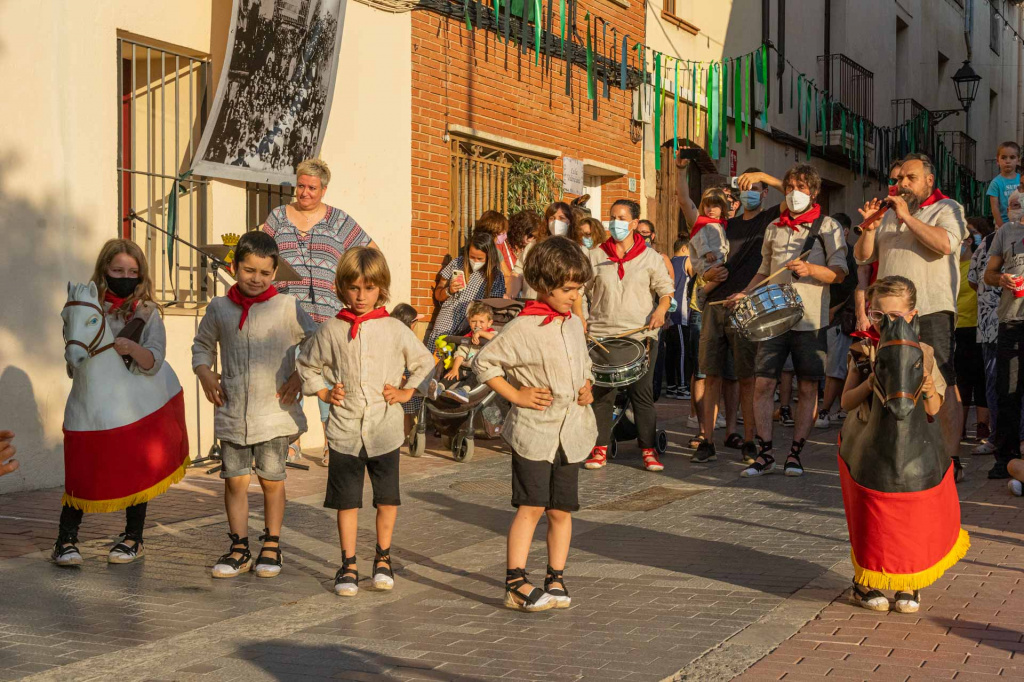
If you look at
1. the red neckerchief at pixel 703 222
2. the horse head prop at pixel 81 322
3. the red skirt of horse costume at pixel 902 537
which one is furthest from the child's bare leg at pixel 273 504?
the red neckerchief at pixel 703 222

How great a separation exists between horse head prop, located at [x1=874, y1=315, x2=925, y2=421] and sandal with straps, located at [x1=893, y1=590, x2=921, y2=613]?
749 mm

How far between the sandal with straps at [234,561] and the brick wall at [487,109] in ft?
→ 20.7

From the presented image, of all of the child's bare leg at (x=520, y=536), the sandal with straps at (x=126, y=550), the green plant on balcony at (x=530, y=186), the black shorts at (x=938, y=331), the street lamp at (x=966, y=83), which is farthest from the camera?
the street lamp at (x=966, y=83)

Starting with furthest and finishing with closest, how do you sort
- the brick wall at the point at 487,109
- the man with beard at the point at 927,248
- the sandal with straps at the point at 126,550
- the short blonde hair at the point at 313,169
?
the brick wall at the point at 487,109 < the man with beard at the point at 927,248 < the short blonde hair at the point at 313,169 < the sandal with straps at the point at 126,550

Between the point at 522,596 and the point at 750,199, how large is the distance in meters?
5.71

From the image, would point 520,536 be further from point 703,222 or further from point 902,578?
point 703,222

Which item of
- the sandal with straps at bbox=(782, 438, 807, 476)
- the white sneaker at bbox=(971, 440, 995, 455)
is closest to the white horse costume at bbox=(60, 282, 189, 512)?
the sandal with straps at bbox=(782, 438, 807, 476)

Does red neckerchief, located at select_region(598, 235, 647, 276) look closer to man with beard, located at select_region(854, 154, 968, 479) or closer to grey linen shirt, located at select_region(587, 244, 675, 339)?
grey linen shirt, located at select_region(587, 244, 675, 339)

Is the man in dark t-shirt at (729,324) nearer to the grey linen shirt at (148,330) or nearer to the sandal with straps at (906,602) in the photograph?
the sandal with straps at (906,602)

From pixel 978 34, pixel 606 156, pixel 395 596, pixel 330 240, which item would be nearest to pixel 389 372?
pixel 395 596

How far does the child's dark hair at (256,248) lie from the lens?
6316 mm

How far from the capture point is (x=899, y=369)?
5.45 meters

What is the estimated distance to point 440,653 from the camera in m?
→ 4.96

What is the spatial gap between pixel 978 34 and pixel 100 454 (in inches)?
1427
